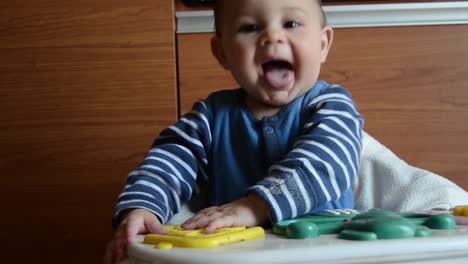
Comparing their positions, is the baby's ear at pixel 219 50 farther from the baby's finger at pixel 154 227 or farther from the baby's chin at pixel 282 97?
the baby's finger at pixel 154 227

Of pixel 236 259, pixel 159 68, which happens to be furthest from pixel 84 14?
pixel 236 259

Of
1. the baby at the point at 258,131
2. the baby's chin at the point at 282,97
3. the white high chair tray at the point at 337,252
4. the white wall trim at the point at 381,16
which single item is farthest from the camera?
the white wall trim at the point at 381,16

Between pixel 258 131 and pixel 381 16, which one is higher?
pixel 381 16

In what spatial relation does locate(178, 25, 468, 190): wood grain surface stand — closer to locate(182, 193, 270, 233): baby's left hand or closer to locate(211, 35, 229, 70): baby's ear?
locate(211, 35, 229, 70): baby's ear

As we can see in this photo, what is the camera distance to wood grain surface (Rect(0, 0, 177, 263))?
1.07 metres

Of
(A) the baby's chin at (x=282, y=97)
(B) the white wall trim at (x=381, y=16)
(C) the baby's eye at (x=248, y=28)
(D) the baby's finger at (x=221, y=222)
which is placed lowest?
(D) the baby's finger at (x=221, y=222)

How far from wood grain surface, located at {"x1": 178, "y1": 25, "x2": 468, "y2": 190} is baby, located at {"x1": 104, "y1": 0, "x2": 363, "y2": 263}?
276mm

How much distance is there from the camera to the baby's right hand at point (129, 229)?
603 mm

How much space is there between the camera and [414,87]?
1105 mm

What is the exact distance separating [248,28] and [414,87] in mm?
458

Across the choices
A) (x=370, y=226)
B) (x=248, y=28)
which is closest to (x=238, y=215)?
(x=370, y=226)

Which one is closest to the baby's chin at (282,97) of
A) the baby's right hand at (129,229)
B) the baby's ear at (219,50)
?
the baby's ear at (219,50)

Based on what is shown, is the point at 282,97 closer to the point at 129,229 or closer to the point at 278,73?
the point at 278,73

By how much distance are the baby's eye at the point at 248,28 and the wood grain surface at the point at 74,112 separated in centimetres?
33
